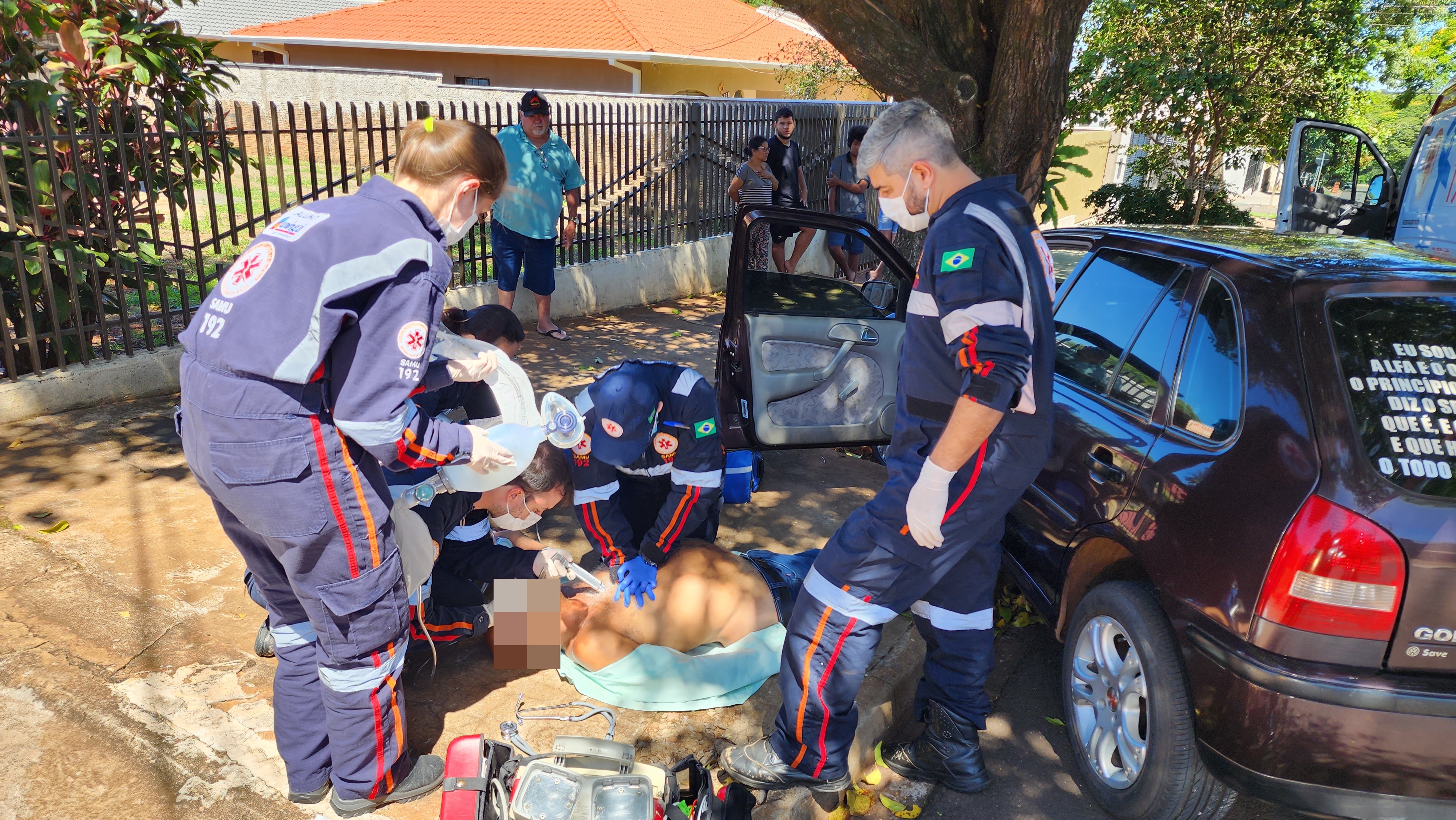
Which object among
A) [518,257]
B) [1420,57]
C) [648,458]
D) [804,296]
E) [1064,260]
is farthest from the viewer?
[1420,57]

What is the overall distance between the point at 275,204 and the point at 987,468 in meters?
14.1

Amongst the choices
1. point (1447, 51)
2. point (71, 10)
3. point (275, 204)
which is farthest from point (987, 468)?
point (1447, 51)

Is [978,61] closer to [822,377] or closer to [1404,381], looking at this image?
[822,377]

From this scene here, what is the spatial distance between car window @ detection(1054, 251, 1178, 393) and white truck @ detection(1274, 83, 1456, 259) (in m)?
2.50

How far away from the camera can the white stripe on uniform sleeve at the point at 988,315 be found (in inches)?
93.4

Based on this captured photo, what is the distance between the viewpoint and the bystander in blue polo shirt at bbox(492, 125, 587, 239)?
7207 mm

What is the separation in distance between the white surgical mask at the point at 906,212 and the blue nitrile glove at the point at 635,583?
5.05ft

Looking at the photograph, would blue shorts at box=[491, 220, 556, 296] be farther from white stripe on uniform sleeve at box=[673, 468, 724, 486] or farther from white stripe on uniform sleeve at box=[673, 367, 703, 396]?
white stripe on uniform sleeve at box=[673, 468, 724, 486]

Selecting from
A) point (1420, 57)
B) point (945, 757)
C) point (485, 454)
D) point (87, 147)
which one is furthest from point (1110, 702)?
point (1420, 57)

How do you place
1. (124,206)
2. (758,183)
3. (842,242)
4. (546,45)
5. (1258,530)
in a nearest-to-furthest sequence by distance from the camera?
(1258,530) → (124,206) → (758,183) → (842,242) → (546,45)

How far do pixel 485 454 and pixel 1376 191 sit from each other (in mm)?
6828

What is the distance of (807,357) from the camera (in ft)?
15.2

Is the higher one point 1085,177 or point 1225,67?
point 1225,67

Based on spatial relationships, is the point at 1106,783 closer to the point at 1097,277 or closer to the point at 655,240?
the point at 1097,277
